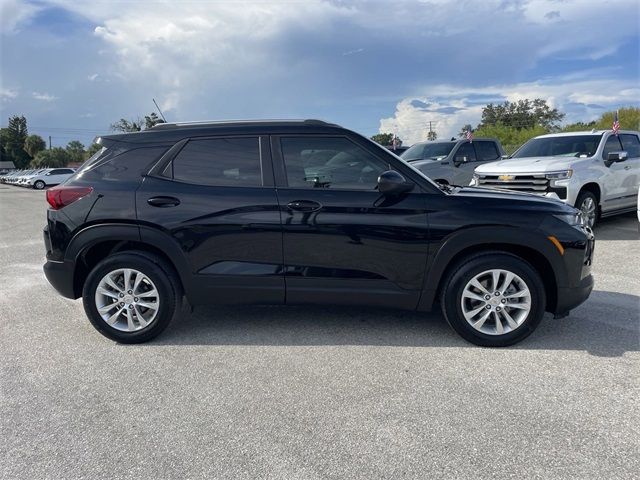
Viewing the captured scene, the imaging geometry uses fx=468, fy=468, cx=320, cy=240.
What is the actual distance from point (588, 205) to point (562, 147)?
4.75 feet

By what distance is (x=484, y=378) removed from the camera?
3312mm

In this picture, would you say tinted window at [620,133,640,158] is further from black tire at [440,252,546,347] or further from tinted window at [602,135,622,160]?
black tire at [440,252,546,347]

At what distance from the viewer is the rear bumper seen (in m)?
4.02

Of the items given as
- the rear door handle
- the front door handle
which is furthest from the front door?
the rear door handle

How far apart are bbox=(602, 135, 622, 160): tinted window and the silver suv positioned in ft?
10.5

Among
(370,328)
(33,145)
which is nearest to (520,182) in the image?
(370,328)

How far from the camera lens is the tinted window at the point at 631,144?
30.4ft

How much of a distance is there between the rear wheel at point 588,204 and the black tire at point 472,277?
5272 millimetres

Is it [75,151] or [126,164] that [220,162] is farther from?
[75,151]

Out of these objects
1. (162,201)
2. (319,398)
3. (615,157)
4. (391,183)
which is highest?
(615,157)

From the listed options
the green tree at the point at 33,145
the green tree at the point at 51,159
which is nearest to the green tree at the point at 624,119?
the green tree at the point at 51,159

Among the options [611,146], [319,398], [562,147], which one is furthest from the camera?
[562,147]

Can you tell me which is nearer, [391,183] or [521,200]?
[391,183]

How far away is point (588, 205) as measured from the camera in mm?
8320
